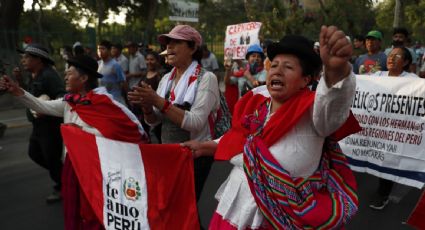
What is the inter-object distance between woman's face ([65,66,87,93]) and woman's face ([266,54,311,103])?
A: 1971 millimetres

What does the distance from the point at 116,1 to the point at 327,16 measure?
11525 millimetres

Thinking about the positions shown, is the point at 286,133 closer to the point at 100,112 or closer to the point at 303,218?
the point at 303,218

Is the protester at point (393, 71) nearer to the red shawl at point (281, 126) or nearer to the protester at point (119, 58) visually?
the red shawl at point (281, 126)

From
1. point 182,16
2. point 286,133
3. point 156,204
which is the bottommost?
point 156,204

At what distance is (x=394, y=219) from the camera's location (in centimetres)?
429

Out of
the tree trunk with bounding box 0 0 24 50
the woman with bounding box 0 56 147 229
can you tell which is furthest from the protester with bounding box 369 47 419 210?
the tree trunk with bounding box 0 0 24 50

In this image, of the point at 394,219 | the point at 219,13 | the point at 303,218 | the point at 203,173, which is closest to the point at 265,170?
the point at 303,218

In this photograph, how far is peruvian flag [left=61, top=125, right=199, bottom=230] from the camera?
106 inches

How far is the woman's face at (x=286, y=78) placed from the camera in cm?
195

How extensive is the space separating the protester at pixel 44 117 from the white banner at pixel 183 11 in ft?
24.0

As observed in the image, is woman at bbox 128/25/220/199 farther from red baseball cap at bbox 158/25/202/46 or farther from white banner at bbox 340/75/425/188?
white banner at bbox 340/75/425/188

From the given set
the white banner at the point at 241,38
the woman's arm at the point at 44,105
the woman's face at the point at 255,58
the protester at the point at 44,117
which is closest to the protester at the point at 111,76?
the white banner at the point at 241,38

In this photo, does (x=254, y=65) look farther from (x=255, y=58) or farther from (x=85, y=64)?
(x=85, y=64)

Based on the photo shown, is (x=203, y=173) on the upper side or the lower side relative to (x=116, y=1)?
lower
